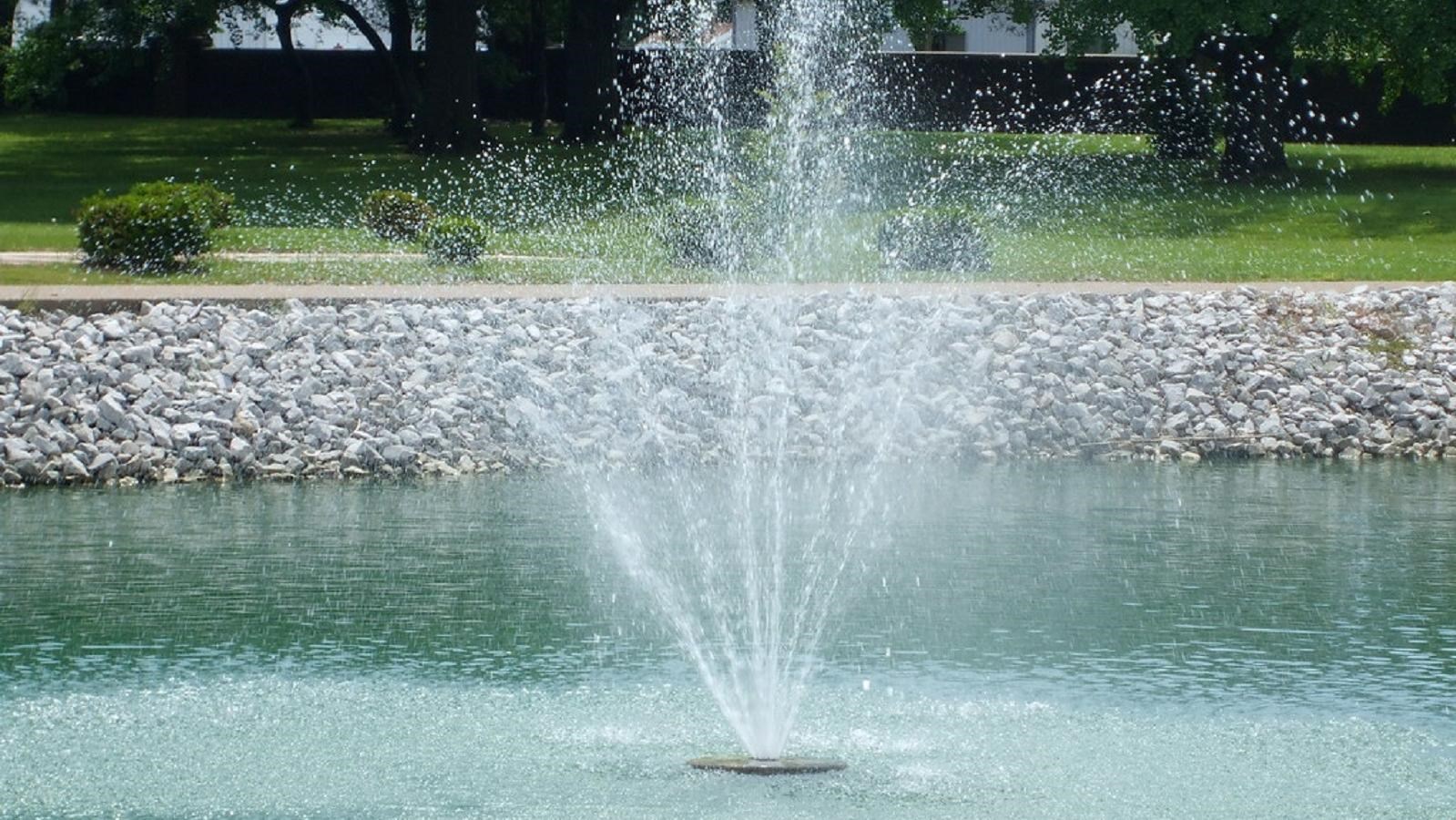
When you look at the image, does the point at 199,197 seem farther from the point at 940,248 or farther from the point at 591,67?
the point at 591,67

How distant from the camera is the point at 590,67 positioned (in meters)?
44.1

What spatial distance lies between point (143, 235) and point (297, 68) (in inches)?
1130

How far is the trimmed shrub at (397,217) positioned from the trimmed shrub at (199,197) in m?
1.99

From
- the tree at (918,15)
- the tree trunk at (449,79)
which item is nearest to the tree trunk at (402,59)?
the tree trunk at (449,79)

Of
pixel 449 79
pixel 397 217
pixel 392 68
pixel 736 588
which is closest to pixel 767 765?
pixel 736 588

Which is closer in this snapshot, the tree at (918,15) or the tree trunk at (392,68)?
the tree at (918,15)

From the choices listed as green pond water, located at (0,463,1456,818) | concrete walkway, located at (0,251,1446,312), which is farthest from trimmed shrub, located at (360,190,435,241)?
green pond water, located at (0,463,1456,818)

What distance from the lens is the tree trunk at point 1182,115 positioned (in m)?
40.2

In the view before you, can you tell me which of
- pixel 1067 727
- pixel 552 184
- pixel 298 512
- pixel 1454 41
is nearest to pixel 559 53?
pixel 552 184

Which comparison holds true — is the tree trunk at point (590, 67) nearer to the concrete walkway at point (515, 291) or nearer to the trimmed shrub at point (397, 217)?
the trimmed shrub at point (397, 217)

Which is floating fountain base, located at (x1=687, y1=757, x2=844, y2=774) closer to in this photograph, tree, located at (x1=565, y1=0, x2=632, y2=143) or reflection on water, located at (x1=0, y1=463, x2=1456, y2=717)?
reflection on water, located at (x1=0, y1=463, x2=1456, y2=717)

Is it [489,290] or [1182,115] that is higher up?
[1182,115]

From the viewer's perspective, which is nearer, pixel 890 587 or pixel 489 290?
pixel 890 587

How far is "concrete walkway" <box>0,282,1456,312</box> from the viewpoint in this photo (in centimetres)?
2042
